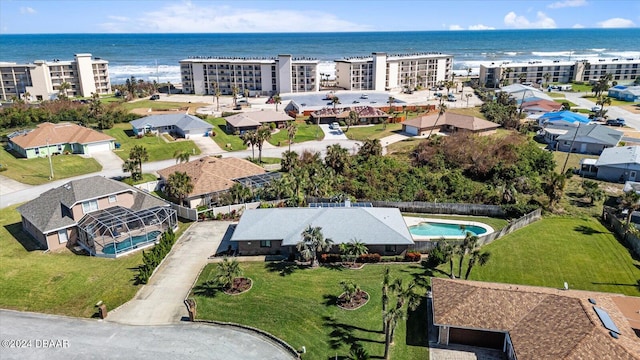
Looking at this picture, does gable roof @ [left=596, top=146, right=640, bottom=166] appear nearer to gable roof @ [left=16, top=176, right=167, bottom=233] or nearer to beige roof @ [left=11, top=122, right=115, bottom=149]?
gable roof @ [left=16, top=176, right=167, bottom=233]

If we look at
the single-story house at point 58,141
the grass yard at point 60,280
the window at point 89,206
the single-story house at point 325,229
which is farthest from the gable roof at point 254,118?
the grass yard at point 60,280

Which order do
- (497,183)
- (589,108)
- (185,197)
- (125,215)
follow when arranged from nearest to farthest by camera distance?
Result: 1. (125,215)
2. (185,197)
3. (497,183)
4. (589,108)

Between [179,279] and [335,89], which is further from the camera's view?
[335,89]

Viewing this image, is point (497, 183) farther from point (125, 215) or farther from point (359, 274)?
point (125, 215)

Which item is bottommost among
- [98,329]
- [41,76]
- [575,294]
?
[98,329]

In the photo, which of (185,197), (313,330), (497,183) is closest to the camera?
(313,330)

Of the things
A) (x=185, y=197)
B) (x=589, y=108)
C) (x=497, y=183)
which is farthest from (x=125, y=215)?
(x=589, y=108)

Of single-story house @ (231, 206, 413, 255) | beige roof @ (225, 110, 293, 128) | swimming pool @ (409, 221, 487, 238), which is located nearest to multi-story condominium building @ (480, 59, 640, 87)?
beige roof @ (225, 110, 293, 128)

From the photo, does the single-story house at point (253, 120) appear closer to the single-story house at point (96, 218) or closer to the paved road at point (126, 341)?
the single-story house at point (96, 218)
